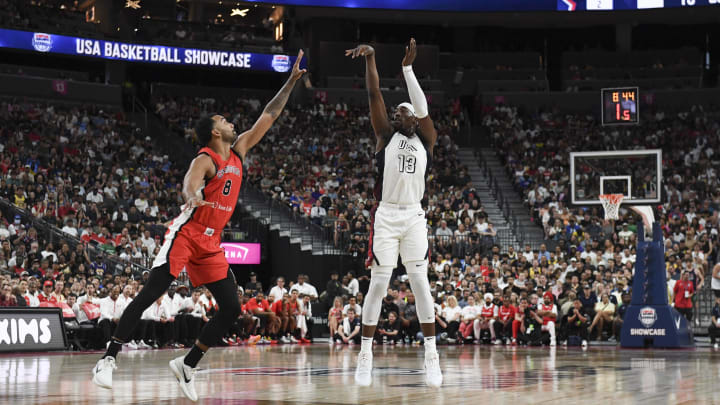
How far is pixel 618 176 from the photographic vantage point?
17.9 meters

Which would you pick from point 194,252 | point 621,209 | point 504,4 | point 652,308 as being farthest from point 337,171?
point 194,252

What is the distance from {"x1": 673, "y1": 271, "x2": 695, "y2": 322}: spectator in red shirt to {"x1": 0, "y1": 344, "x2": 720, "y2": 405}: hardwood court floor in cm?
615

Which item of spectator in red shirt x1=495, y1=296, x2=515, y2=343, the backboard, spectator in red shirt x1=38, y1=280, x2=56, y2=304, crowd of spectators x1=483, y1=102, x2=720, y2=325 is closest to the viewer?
spectator in red shirt x1=38, y1=280, x2=56, y2=304

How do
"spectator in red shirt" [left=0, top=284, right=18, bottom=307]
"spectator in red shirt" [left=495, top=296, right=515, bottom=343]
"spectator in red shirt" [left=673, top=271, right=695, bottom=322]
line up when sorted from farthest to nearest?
"spectator in red shirt" [left=495, top=296, right=515, bottom=343] → "spectator in red shirt" [left=673, top=271, right=695, bottom=322] → "spectator in red shirt" [left=0, top=284, right=18, bottom=307]

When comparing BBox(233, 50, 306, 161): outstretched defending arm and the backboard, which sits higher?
the backboard

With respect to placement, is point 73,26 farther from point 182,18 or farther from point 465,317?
point 465,317

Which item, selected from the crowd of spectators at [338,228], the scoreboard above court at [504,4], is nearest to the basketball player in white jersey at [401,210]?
the crowd of spectators at [338,228]

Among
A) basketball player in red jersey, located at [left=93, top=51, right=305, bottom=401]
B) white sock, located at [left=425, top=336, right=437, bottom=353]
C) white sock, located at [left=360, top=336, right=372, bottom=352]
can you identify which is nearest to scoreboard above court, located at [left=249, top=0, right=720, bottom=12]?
white sock, located at [left=360, top=336, right=372, bottom=352]

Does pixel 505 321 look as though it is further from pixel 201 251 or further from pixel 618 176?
pixel 201 251

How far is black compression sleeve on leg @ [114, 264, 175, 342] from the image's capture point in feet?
21.7

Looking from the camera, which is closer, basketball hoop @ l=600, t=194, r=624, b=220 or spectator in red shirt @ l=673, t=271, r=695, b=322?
basketball hoop @ l=600, t=194, r=624, b=220

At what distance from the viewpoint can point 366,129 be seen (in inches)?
1339

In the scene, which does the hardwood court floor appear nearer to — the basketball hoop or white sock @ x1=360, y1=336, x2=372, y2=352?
white sock @ x1=360, y1=336, x2=372, y2=352

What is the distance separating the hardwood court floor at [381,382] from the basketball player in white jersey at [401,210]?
17.6 inches
